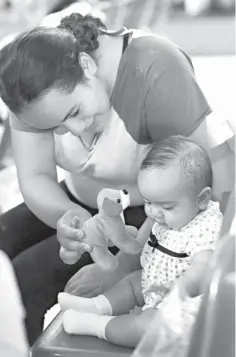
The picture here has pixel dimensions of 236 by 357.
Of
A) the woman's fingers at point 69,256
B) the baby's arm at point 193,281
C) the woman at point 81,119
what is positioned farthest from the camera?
the woman's fingers at point 69,256

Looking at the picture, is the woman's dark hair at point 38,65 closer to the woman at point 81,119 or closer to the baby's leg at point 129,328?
the woman at point 81,119

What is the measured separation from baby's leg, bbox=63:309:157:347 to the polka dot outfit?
0.12 feet

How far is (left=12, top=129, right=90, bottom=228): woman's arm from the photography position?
841mm

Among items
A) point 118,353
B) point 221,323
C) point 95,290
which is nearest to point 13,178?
point 95,290

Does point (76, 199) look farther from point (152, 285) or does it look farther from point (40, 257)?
point (152, 285)

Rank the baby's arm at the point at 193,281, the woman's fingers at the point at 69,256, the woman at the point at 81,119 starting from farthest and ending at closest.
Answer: the woman's fingers at the point at 69,256
the woman at the point at 81,119
the baby's arm at the point at 193,281

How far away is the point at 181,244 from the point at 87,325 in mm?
139

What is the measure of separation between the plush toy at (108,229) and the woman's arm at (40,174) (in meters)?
0.07

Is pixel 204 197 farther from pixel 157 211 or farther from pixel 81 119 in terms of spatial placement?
pixel 81 119

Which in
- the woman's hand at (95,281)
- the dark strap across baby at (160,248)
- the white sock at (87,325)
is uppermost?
the dark strap across baby at (160,248)

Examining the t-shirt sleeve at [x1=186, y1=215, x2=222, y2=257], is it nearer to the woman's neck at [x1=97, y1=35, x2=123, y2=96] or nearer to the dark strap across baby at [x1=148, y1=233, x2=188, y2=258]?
the dark strap across baby at [x1=148, y1=233, x2=188, y2=258]

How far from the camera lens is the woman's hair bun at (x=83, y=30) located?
2.43 feet

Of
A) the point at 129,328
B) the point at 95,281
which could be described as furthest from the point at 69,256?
the point at 129,328

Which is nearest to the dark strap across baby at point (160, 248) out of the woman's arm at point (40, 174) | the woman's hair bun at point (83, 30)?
the woman's arm at point (40, 174)
